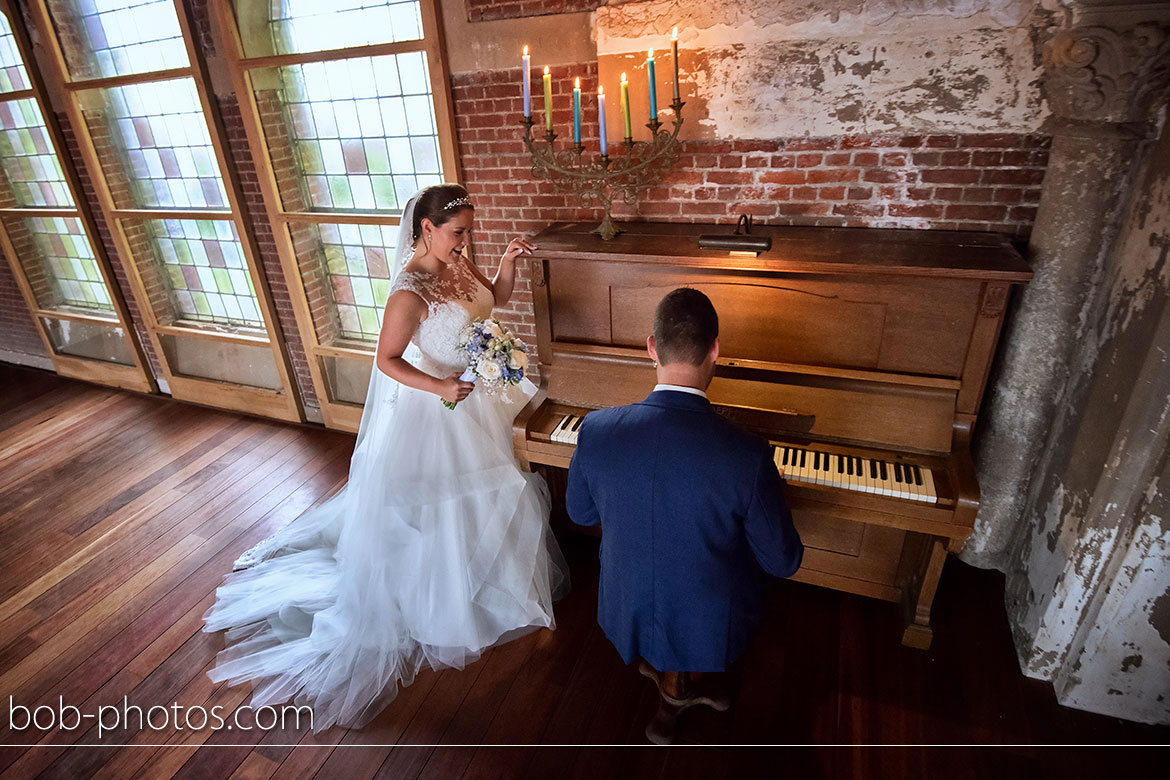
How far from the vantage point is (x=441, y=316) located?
2555mm

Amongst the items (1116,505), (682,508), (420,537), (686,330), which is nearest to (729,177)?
(686,330)

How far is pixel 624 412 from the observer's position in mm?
1695

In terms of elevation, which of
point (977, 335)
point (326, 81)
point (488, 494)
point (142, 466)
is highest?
point (326, 81)

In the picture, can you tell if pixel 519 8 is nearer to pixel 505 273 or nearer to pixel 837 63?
pixel 505 273

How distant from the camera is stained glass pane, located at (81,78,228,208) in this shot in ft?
13.8

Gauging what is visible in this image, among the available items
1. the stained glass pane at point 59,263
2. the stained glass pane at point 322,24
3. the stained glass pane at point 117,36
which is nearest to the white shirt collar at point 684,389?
the stained glass pane at point 322,24

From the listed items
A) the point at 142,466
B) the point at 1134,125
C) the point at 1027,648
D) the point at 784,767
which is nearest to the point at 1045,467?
the point at 1027,648

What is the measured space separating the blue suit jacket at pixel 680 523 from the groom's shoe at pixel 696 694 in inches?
11.7

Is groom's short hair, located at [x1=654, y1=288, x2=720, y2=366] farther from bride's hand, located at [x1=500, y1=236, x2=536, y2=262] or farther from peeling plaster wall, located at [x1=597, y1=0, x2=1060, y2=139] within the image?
peeling plaster wall, located at [x1=597, y1=0, x2=1060, y2=139]

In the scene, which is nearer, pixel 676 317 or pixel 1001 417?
pixel 676 317

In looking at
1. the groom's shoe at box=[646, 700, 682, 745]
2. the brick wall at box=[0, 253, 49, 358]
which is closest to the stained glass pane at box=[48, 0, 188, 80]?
the brick wall at box=[0, 253, 49, 358]

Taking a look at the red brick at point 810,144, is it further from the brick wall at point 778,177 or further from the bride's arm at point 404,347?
the bride's arm at point 404,347

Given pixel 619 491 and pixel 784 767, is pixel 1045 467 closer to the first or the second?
pixel 784 767

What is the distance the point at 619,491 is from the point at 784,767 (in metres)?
1.31
